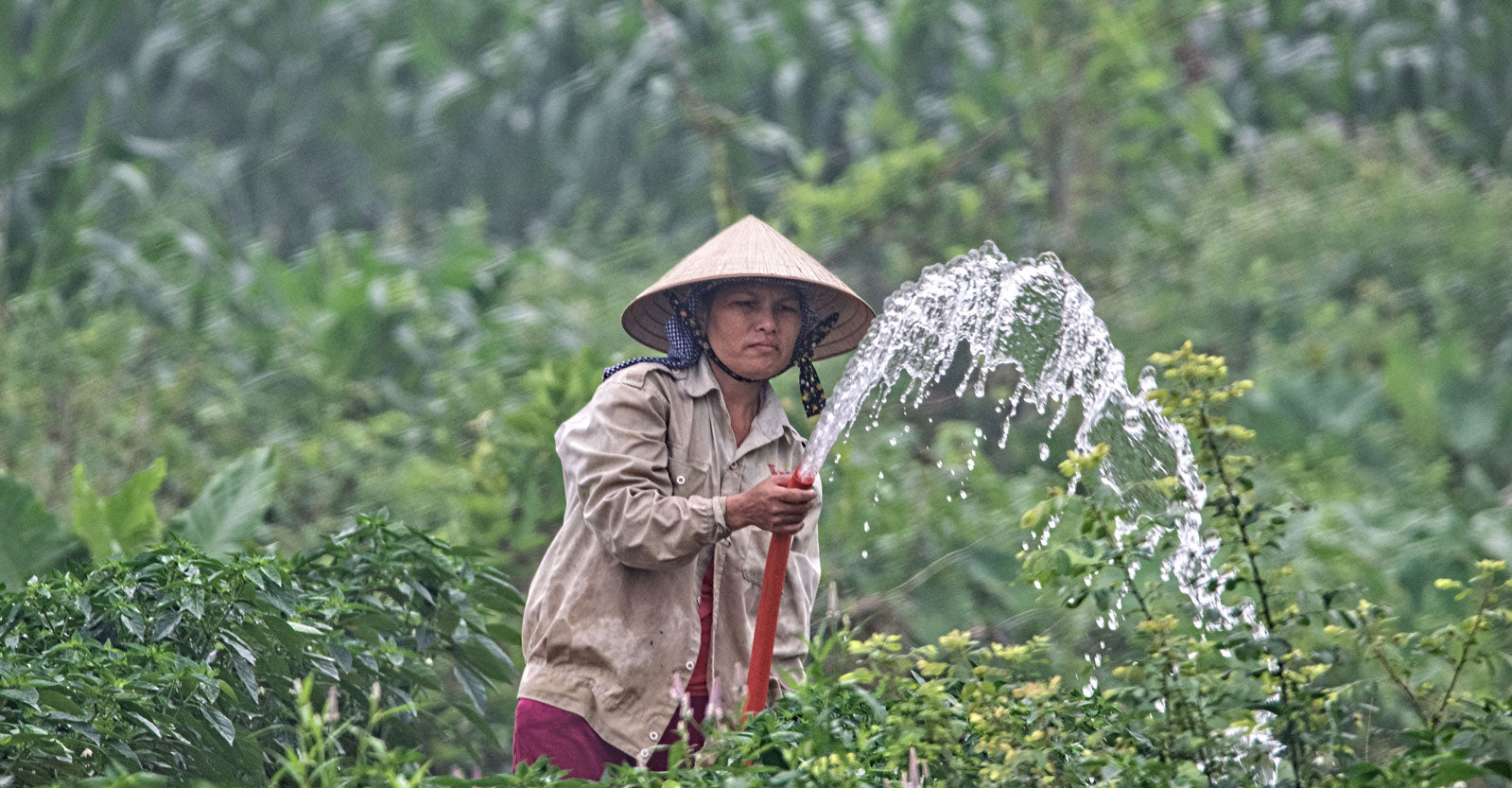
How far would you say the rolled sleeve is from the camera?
9.51ft

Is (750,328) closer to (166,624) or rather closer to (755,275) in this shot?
(755,275)

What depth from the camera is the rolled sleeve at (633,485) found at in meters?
2.90

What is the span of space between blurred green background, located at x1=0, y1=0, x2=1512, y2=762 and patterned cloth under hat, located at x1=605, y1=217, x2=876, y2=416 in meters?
1.51

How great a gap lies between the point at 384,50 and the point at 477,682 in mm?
7519

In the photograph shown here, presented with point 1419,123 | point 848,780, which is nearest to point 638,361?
point 848,780

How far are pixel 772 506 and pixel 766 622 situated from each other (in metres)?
0.24

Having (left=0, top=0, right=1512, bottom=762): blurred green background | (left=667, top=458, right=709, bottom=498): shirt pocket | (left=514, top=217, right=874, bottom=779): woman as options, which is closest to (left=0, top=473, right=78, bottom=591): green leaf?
(left=0, top=0, right=1512, bottom=762): blurred green background

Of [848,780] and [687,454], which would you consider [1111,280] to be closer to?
[687,454]

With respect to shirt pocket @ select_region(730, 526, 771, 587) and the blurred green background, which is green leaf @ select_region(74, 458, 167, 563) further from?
shirt pocket @ select_region(730, 526, 771, 587)

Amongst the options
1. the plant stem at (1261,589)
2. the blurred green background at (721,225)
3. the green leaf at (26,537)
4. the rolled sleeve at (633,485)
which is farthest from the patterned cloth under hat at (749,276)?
the green leaf at (26,537)

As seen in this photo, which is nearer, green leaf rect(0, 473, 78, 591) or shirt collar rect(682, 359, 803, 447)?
shirt collar rect(682, 359, 803, 447)

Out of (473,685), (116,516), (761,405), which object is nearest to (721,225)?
(116,516)

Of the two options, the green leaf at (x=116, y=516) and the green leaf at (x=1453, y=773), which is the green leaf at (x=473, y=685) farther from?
the green leaf at (x=1453, y=773)

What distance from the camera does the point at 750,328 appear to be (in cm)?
318
